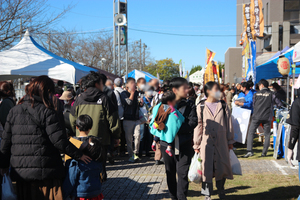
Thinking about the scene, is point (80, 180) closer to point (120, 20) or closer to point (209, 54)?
point (209, 54)

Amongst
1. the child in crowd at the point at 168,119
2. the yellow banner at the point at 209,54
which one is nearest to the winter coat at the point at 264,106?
the yellow banner at the point at 209,54

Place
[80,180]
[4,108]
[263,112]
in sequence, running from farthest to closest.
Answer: [263,112] < [4,108] < [80,180]

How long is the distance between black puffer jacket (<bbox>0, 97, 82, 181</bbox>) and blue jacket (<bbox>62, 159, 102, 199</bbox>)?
211 mm

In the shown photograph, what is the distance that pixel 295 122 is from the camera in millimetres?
4020

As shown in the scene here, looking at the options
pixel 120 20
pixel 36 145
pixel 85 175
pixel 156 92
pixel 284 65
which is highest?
pixel 120 20

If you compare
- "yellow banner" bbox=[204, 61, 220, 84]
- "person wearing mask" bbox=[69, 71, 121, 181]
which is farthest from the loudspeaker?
"person wearing mask" bbox=[69, 71, 121, 181]

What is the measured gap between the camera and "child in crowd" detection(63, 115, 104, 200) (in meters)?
3.40

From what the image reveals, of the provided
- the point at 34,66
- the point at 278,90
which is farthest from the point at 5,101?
the point at 278,90

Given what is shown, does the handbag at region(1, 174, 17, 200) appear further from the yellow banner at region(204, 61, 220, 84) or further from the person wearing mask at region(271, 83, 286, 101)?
the person wearing mask at region(271, 83, 286, 101)

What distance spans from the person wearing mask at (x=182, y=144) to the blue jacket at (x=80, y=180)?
51.9 inches

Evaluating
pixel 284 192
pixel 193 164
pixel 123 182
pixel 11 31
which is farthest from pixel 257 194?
pixel 11 31

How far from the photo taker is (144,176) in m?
6.60

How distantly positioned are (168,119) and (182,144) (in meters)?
0.45

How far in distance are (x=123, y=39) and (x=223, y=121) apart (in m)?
22.9
